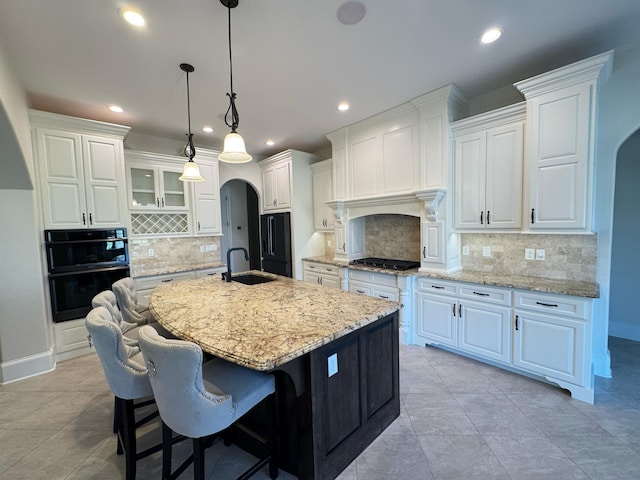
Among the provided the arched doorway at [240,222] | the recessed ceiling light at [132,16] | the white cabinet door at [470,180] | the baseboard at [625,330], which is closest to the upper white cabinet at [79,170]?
the recessed ceiling light at [132,16]

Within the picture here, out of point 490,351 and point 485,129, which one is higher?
point 485,129

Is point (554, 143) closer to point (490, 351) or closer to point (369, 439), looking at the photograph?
point (490, 351)

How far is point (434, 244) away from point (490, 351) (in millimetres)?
1209

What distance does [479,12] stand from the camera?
191cm

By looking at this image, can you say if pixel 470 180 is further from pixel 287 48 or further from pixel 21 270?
pixel 21 270

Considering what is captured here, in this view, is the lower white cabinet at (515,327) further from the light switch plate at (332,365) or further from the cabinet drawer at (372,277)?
the light switch plate at (332,365)

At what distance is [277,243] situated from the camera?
498 centimetres

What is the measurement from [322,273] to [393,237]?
1.24 metres

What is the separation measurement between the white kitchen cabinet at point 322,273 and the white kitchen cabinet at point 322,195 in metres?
0.68

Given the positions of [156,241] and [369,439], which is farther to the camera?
[156,241]

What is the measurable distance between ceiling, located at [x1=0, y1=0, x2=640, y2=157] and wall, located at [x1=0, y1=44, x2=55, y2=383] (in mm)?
785

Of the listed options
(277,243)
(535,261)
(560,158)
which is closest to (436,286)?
(535,261)

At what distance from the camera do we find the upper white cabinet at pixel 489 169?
8.93 ft

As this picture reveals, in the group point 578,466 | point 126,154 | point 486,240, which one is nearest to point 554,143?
point 486,240
